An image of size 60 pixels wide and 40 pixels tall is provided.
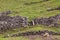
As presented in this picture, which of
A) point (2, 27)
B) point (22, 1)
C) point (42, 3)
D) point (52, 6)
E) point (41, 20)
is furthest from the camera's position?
point (22, 1)

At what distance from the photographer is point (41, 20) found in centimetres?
6391

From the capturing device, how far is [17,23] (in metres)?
61.0

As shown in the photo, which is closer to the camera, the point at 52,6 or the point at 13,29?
the point at 13,29

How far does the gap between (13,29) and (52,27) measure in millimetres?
9352

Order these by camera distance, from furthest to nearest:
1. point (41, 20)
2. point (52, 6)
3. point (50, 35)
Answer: point (52, 6) < point (41, 20) < point (50, 35)

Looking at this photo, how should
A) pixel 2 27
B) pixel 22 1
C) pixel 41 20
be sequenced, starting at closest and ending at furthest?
1. pixel 2 27
2. pixel 41 20
3. pixel 22 1

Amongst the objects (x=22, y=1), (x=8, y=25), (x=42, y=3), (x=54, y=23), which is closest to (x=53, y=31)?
(x=54, y=23)

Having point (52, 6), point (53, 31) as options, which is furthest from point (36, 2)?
point (53, 31)

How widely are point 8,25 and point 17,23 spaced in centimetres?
253

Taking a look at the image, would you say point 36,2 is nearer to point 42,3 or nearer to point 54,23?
point 42,3

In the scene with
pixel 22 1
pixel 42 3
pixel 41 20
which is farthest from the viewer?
pixel 22 1

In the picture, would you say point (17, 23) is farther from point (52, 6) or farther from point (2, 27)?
point (52, 6)

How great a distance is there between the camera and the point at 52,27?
60.2 meters

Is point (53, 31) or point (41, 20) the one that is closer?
point (53, 31)
